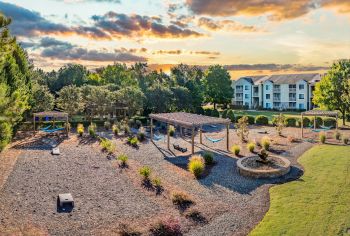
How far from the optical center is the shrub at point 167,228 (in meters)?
11.3

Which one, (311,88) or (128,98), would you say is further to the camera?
(311,88)

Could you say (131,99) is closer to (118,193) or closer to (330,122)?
(330,122)

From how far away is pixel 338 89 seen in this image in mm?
42094

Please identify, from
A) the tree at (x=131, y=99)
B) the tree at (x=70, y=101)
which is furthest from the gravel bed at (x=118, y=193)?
the tree at (x=131, y=99)

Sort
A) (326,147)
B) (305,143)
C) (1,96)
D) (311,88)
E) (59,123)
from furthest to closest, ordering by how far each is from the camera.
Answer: (311,88)
(59,123)
(305,143)
(326,147)
(1,96)

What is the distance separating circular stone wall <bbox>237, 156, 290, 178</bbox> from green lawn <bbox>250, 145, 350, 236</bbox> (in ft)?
4.20

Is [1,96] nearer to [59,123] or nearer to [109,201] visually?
[109,201]

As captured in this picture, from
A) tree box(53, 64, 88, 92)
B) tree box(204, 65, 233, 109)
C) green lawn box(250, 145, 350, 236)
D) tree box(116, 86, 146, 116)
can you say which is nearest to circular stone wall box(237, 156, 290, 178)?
green lawn box(250, 145, 350, 236)

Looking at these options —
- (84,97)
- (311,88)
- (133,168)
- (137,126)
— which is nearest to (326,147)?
(133,168)

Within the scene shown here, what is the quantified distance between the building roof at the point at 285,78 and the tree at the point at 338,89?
29.4m

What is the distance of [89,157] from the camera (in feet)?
78.6

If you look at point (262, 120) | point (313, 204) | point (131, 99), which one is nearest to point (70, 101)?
point (131, 99)

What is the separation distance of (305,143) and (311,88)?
157 ft

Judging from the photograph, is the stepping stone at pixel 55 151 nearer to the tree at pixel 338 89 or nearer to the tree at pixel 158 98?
the tree at pixel 158 98
